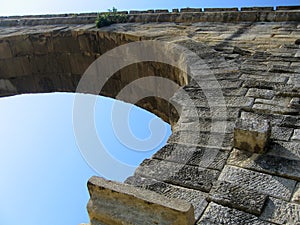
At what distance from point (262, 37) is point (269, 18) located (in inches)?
43.0

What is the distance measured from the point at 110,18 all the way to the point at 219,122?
181 inches

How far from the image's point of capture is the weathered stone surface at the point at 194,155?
201 centimetres

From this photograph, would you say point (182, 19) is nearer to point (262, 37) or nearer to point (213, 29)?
point (213, 29)

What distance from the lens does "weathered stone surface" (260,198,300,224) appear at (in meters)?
1.56

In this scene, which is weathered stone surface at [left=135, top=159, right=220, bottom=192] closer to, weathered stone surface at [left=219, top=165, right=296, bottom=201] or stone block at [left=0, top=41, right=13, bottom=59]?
weathered stone surface at [left=219, top=165, right=296, bottom=201]

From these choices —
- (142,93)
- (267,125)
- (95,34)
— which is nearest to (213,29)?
(142,93)

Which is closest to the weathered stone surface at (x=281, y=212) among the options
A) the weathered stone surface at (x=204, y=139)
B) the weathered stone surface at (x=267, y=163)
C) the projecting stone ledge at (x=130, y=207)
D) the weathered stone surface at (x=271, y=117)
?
the weathered stone surface at (x=267, y=163)

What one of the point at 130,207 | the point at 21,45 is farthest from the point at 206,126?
the point at 21,45

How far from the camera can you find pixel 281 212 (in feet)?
5.27

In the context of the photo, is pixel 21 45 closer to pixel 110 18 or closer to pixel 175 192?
pixel 110 18

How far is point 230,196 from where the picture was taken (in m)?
1.74

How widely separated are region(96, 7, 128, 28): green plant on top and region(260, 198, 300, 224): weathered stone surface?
5.17 meters

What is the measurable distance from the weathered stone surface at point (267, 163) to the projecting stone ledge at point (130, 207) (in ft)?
1.93

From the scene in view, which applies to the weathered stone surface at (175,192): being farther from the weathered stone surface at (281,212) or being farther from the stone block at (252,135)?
the stone block at (252,135)
